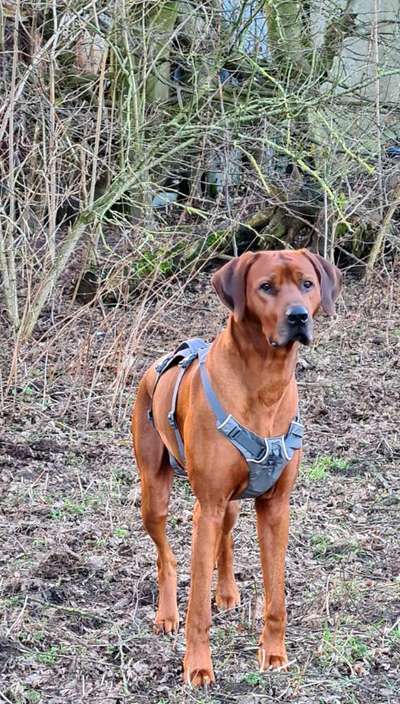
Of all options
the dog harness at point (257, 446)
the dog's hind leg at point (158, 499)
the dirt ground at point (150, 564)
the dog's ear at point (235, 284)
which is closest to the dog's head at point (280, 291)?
the dog's ear at point (235, 284)

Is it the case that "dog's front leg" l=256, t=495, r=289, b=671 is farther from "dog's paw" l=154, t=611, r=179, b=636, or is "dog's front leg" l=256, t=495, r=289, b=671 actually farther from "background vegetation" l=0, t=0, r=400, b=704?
"dog's paw" l=154, t=611, r=179, b=636

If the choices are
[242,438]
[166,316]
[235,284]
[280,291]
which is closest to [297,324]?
[280,291]

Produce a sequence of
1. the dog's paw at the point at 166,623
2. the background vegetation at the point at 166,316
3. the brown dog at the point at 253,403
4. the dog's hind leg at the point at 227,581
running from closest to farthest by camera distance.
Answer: the brown dog at the point at 253,403 → the background vegetation at the point at 166,316 → the dog's paw at the point at 166,623 → the dog's hind leg at the point at 227,581

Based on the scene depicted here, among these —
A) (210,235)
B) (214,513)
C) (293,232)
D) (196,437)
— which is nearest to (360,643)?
(214,513)

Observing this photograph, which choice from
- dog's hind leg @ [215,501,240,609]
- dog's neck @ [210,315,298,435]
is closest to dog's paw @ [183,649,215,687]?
dog's hind leg @ [215,501,240,609]

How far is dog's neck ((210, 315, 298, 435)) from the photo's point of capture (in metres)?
4.14

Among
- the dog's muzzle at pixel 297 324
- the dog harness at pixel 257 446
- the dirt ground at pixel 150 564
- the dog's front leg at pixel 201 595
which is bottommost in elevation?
the dirt ground at pixel 150 564

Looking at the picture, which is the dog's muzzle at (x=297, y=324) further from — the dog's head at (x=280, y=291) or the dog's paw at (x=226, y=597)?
the dog's paw at (x=226, y=597)

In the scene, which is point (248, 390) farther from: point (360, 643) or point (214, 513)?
point (360, 643)

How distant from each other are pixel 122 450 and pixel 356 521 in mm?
2265

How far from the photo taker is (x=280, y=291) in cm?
401

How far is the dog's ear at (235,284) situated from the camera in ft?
13.5

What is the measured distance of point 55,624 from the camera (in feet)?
15.4

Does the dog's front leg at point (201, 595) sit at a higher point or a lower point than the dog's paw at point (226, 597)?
higher
